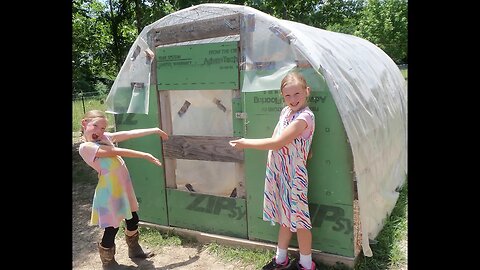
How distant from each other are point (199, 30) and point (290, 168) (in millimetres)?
1862

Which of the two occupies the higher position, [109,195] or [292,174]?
[292,174]

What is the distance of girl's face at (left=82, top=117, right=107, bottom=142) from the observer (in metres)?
3.65

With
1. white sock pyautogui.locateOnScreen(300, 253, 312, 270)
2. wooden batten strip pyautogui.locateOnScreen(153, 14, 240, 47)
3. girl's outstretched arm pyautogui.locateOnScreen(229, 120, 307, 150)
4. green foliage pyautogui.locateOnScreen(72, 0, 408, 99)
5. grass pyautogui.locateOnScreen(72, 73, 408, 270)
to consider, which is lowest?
grass pyautogui.locateOnScreen(72, 73, 408, 270)

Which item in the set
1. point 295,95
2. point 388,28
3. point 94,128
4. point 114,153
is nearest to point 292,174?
point 295,95

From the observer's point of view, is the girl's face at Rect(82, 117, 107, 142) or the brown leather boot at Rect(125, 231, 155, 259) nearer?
the girl's face at Rect(82, 117, 107, 142)

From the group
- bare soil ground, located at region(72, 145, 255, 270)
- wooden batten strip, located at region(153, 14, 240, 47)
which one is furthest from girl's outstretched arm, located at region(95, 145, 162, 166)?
wooden batten strip, located at region(153, 14, 240, 47)

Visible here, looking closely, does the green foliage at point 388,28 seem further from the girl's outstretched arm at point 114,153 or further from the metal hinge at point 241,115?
the girl's outstretched arm at point 114,153

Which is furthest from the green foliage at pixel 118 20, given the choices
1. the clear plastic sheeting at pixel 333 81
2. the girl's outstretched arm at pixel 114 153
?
the girl's outstretched arm at pixel 114 153

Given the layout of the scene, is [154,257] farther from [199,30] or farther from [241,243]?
[199,30]

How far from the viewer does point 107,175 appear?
378 cm

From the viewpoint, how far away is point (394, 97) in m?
5.84

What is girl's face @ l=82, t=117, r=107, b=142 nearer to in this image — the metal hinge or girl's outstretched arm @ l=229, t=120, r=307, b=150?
the metal hinge
